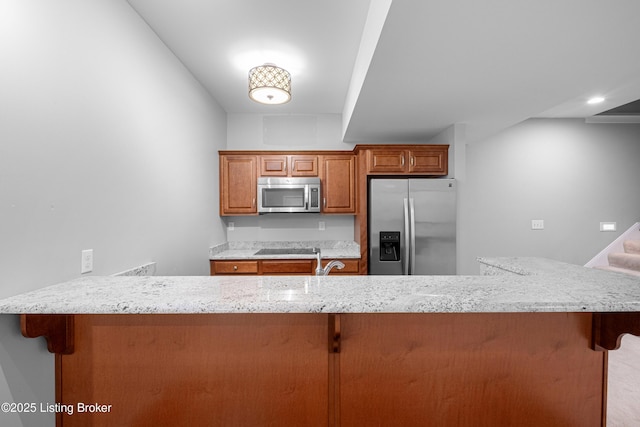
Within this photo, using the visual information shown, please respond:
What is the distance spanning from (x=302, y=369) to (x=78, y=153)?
57.6 inches

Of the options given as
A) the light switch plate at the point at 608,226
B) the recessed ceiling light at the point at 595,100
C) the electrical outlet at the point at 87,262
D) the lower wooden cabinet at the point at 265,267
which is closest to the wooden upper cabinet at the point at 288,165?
the lower wooden cabinet at the point at 265,267

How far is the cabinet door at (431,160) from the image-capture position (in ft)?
10.8

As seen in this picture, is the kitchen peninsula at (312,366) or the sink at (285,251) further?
the sink at (285,251)

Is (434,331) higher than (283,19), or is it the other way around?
(283,19)

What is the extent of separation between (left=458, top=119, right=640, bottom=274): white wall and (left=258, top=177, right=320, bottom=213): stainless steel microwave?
79.8 inches

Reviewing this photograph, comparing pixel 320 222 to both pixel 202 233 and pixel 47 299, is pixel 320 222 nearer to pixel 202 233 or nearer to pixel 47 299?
pixel 202 233

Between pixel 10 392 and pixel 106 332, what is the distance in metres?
0.38

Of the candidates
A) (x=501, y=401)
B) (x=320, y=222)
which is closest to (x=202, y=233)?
(x=320, y=222)

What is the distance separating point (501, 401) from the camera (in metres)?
1.09

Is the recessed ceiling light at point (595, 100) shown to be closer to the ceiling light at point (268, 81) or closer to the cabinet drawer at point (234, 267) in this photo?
Result: the ceiling light at point (268, 81)

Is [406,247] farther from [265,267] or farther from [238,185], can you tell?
[238,185]

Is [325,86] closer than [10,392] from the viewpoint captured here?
No

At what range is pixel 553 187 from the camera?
12.4ft

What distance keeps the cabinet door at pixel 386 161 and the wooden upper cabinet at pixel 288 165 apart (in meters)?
0.69
